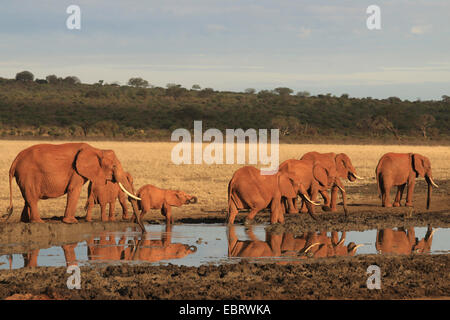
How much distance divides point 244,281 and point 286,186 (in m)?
6.00

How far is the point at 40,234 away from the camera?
13977 millimetres

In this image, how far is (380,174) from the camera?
20438 mm

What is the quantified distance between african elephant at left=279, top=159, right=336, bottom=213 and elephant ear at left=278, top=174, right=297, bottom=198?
129 centimetres

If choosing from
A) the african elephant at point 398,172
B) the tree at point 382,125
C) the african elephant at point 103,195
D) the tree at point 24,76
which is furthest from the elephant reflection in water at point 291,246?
the tree at point 24,76

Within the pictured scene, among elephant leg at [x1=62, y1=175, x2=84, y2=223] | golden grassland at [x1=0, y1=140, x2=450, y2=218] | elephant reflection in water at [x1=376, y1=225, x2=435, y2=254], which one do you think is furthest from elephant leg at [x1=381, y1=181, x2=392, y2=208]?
elephant leg at [x1=62, y1=175, x2=84, y2=223]

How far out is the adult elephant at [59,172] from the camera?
48.0 ft

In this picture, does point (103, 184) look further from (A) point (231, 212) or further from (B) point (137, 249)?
(B) point (137, 249)

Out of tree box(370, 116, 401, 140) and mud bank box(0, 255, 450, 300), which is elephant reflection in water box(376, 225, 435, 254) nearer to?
mud bank box(0, 255, 450, 300)

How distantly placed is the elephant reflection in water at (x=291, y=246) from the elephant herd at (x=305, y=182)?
1.02 meters

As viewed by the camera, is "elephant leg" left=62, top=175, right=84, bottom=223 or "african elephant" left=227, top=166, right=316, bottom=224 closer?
"elephant leg" left=62, top=175, right=84, bottom=223

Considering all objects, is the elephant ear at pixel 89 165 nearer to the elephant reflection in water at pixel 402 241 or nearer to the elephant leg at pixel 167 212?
the elephant leg at pixel 167 212

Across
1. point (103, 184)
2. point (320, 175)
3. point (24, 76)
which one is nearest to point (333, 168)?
point (320, 175)

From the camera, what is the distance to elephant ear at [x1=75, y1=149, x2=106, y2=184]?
1491 cm
